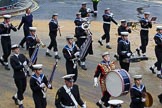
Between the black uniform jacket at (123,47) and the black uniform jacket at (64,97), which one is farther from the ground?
the black uniform jacket at (64,97)

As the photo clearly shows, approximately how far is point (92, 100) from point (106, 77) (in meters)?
1.72

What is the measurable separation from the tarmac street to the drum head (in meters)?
1.37

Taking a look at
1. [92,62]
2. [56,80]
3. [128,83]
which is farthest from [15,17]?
[128,83]

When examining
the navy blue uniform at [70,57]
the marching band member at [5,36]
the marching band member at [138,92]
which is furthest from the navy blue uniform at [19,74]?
the marching band member at [5,36]

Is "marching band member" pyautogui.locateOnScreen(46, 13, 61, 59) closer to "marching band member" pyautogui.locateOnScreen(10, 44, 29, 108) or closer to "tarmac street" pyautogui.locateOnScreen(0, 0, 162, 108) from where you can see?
"tarmac street" pyautogui.locateOnScreen(0, 0, 162, 108)

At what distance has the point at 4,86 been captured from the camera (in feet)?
52.5

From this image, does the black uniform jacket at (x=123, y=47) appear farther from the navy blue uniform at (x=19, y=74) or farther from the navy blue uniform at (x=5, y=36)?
the navy blue uniform at (x=5, y=36)

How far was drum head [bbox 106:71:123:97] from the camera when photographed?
1298cm

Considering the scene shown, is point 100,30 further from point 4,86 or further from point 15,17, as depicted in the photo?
point 4,86

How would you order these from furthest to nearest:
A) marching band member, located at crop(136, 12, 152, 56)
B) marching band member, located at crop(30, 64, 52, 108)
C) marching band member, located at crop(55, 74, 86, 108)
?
marching band member, located at crop(136, 12, 152, 56) → marching band member, located at crop(30, 64, 52, 108) → marching band member, located at crop(55, 74, 86, 108)

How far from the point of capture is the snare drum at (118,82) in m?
12.9

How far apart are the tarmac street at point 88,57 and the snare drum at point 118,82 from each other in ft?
4.89

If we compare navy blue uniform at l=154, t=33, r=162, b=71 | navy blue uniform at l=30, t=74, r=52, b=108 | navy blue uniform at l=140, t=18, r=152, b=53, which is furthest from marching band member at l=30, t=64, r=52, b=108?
navy blue uniform at l=140, t=18, r=152, b=53

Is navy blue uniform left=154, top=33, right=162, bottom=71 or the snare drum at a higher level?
the snare drum
